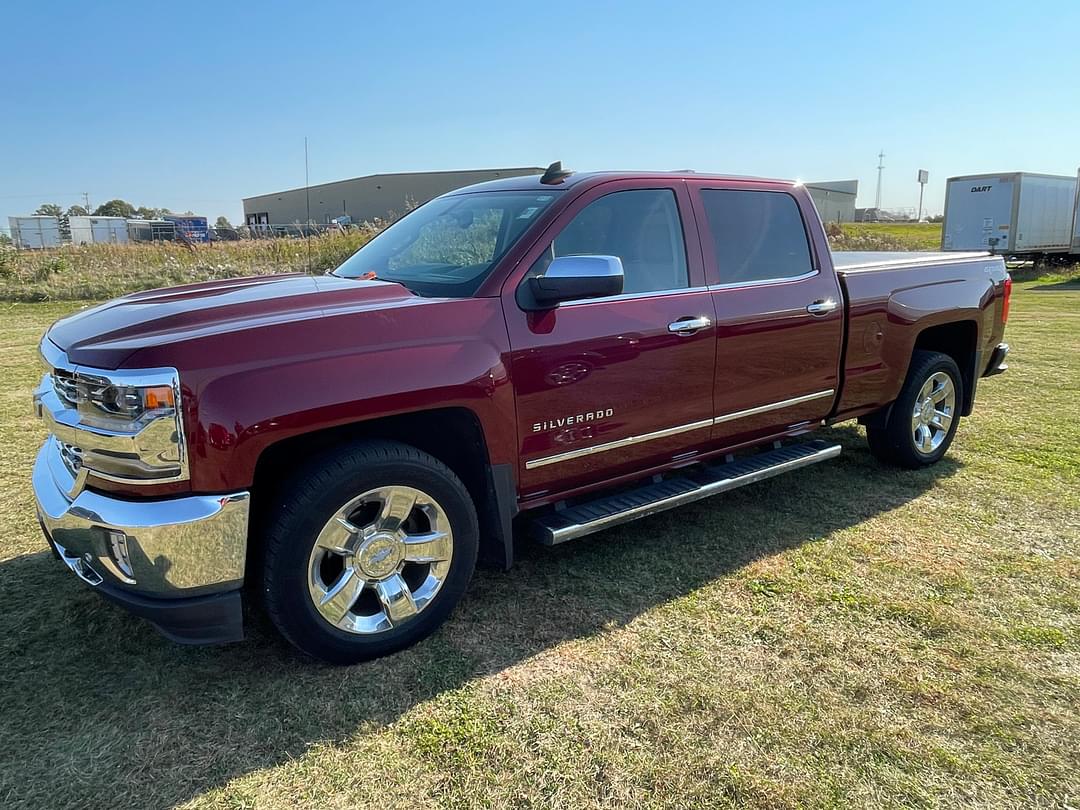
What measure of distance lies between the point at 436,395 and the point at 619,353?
0.92 m

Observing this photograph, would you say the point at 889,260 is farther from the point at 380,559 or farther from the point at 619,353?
the point at 380,559

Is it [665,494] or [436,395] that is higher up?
[436,395]

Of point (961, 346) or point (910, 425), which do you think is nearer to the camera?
point (910, 425)

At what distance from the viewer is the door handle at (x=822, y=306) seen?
4.12 metres

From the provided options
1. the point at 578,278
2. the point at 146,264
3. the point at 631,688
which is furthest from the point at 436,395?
the point at 146,264

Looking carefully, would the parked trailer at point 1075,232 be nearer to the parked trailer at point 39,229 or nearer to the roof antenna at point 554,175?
the roof antenna at point 554,175

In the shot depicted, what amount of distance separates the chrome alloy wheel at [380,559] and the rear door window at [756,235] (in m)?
1.97

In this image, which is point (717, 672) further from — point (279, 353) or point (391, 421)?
point (279, 353)

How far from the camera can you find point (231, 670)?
2.88 meters

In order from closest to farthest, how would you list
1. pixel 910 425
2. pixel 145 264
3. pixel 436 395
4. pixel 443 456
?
1. pixel 436 395
2. pixel 443 456
3. pixel 910 425
4. pixel 145 264

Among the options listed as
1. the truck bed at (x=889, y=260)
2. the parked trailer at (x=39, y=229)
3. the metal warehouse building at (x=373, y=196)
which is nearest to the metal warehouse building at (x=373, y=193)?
the metal warehouse building at (x=373, y=196)

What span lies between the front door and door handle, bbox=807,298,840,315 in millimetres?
797

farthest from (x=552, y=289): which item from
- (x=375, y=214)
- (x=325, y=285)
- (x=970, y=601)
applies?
(x=375, y=214)

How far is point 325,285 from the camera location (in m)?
3.33
